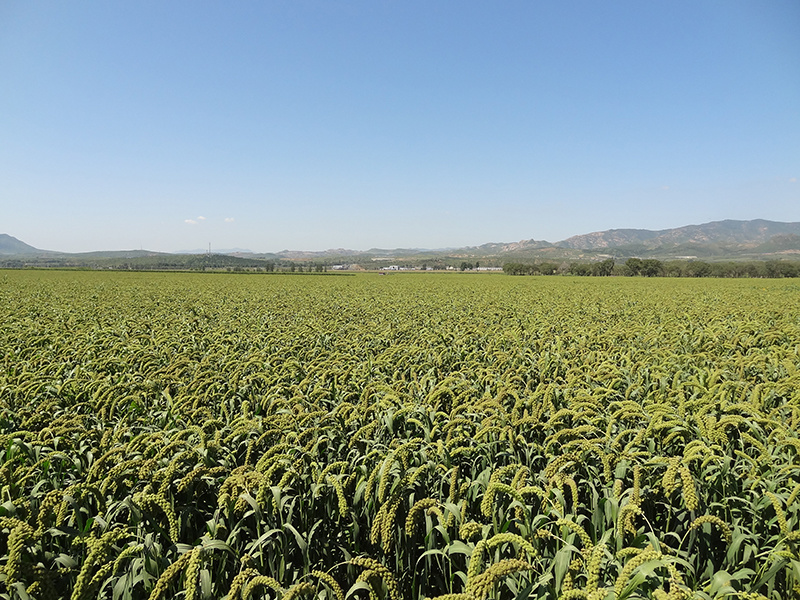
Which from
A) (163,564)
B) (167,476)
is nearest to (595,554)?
(163,564)

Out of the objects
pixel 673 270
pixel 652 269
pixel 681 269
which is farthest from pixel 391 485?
pixel 681 269

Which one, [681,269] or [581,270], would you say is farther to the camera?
[581,270]

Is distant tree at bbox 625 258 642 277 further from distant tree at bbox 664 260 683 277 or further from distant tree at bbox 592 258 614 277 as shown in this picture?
distant tree at bbox 664 260 683 277

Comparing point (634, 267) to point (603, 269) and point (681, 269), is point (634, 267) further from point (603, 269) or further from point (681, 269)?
point (681, 269)

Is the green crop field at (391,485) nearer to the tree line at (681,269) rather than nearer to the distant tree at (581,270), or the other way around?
the tree line at (681,269)

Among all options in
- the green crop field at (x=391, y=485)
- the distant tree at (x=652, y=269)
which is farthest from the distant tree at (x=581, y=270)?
the green crop field at (x=391, y=485)

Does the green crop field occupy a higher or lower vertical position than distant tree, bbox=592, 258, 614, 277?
lower

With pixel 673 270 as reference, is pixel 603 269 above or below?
above

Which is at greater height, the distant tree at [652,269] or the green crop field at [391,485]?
the distant tree at [652,269]

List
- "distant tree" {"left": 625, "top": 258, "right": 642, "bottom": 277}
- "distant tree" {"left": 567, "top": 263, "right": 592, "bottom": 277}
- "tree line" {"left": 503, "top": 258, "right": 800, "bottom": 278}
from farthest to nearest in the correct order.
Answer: "distant tree" {"left": 567, "top": 263, "right": 592, "bottom": 277}, "distant tree" {"left": 625, "top": 258, "right": 642, "bottom": 277}, "tree line" {"left": 503, "top": 258, "right": 800, "bottom": 278}

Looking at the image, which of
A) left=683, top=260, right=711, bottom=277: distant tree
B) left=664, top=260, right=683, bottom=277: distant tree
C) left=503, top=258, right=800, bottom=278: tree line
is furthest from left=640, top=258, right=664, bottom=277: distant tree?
left=683, top=260, right=711, bottom=277: distant tree

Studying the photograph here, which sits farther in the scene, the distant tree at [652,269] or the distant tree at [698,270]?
the distant tree at [652,269]

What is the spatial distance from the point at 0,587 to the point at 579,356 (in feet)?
31.7

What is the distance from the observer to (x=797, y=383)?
5.92 metres
